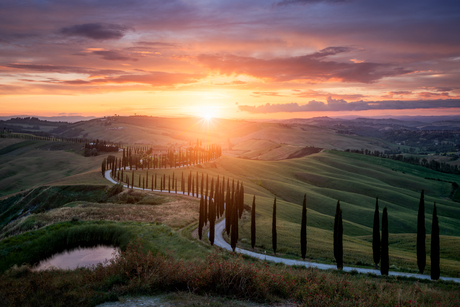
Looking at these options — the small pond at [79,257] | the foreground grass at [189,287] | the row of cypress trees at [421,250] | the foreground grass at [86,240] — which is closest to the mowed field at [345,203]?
the row of cypress trees at [421,250]

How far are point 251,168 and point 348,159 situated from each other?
277 ft

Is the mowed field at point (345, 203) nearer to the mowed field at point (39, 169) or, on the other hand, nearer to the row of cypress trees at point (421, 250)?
the row of cypress trees at point (421, 250)

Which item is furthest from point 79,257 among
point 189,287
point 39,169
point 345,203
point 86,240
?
point 39,169

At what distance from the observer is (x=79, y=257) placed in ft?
130

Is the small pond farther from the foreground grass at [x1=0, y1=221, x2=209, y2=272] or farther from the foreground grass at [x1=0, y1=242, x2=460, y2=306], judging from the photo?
the foreground grass at [x1=0, y1=242, x2=460, y2=306]

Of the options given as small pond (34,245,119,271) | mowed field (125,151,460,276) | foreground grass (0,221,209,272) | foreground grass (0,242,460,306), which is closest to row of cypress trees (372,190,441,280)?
mowed field (125,151,460,276)

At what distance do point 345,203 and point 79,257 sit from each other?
277ft

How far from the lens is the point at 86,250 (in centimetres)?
4203

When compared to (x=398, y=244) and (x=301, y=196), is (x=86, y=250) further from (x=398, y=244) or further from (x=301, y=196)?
(x=301, y=196)

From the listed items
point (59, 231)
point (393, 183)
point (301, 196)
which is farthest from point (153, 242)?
point (393, 183)

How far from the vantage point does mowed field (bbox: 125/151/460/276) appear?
46.0 metres

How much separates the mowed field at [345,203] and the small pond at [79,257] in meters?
22.1

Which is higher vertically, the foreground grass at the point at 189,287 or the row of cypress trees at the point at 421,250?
the foreground grass at the point at 189,287

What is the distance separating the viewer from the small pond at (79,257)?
37.3 metres
